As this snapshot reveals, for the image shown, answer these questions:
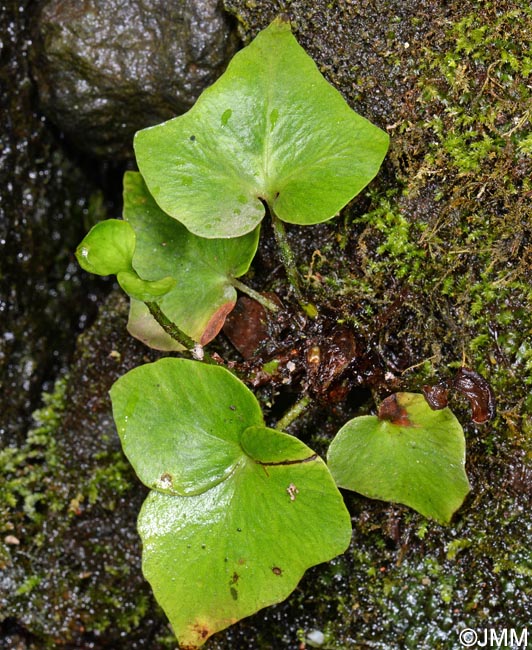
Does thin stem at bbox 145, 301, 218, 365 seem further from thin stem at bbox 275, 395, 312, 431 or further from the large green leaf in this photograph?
thin stem at bbox 275, 395, 312, 431

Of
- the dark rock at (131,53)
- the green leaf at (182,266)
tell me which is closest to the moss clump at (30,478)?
the green leaf at (182,266)

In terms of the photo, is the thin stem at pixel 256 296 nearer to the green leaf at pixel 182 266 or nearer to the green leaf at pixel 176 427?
the green leaf at pixel 182 266

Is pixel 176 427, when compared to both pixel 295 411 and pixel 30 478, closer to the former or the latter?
pixel 295 411

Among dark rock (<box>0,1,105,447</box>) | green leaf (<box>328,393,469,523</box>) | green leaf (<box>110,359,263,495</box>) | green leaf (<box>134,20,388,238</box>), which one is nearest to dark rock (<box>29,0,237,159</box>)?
dark rock (<box>0,1,105,447</box>)

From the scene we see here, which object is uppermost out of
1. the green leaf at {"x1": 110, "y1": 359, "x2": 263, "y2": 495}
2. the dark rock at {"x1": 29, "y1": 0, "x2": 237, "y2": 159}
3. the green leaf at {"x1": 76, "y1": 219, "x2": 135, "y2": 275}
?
the dark rock at {"x1": 29, "y1": 0, "x2": 237, "y2": 159}

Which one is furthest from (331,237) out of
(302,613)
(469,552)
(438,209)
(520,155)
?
(302,613)

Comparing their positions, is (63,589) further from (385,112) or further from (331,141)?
(385,112)
